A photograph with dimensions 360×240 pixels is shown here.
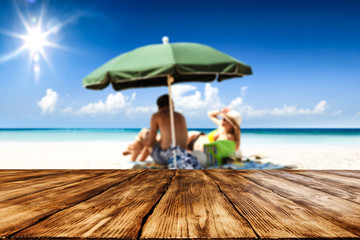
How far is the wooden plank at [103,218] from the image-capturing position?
19.0 inches

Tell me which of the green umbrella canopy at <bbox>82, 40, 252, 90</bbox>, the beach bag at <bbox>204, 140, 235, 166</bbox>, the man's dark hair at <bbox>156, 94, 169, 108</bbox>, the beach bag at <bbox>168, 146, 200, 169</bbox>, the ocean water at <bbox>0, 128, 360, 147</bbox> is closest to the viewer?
the green umbrella canopy at <bbox>82, 40, 252, 90</bbox>

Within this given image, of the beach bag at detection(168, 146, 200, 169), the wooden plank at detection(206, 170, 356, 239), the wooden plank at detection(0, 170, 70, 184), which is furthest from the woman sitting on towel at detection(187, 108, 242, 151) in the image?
Answer: the wooden plank at detection(206, 170, 356, 239)

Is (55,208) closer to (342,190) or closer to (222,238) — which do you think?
(222,238)

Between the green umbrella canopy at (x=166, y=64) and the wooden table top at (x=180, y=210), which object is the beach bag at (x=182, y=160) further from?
the wooden table top at (x=180, y=210)

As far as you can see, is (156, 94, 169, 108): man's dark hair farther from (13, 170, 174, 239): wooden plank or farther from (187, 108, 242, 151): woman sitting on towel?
(13, 170, 174, 239): wooden plank

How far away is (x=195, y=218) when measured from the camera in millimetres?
581

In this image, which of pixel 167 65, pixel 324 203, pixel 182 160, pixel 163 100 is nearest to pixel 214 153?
pixel 182 160

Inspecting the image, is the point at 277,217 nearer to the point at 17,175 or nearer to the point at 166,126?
the point at 17,175

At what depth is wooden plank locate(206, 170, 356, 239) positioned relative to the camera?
1.61 ft

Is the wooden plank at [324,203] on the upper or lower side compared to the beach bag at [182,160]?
upper

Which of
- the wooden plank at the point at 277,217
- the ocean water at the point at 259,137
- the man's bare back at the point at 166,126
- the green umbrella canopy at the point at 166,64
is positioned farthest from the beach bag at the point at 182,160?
the ocean water at the point at 259,137

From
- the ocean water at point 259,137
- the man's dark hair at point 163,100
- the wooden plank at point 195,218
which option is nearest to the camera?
the wooden plank at point 195,218

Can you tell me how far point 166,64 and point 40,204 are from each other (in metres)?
2.46

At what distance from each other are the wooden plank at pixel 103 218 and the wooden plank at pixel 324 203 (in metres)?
0.43
